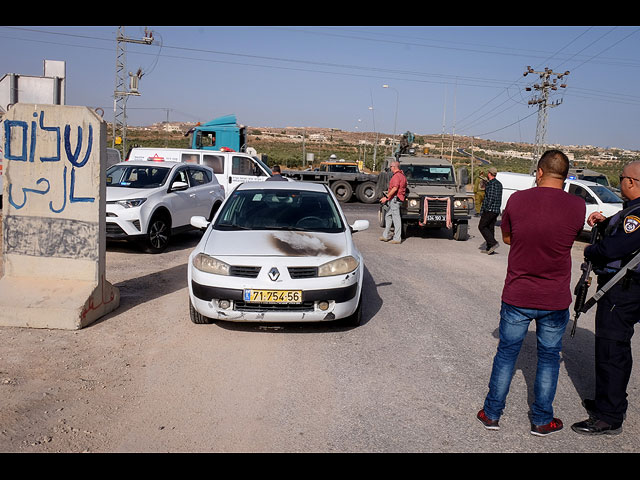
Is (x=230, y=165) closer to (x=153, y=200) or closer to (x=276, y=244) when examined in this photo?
(x=153, y=200)

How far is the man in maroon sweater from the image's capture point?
380 cm

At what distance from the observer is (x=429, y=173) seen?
15977 millimetres

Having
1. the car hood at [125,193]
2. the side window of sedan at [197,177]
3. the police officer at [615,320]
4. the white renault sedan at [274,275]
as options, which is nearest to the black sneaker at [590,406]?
the police officer at [615,320]

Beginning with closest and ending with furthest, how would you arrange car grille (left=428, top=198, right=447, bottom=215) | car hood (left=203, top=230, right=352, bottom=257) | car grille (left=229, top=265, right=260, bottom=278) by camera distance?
car grille (left=229, top=265, right=260, bottom=278) < car hood (left=203, top=230, right=352, bottom=257) < car grille (left=428, top=198, right=447, bottom=215)

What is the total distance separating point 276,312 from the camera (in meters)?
5.78

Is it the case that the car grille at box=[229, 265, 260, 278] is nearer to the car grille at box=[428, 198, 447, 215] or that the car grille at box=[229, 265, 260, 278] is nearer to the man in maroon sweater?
the man in maroon sweater

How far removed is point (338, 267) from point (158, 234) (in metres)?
5.94

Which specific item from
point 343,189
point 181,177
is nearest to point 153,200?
point 181,177

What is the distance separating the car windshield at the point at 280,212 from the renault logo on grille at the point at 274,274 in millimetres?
1120

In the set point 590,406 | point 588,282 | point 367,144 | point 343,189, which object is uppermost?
point 367,144

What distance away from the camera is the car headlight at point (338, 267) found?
19.6ft

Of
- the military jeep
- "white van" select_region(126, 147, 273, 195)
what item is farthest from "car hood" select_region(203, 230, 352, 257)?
"white van" select_region(126, 147, 273, 195)
